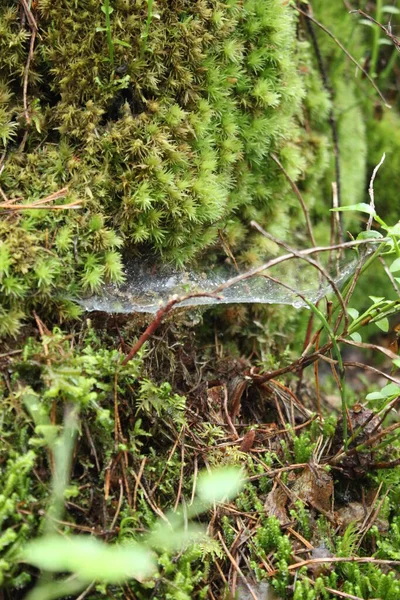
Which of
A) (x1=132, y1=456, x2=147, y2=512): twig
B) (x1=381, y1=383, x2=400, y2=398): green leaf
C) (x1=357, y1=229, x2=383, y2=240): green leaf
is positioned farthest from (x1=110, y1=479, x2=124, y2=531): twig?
(x1=357, y1=229, x2=383, y2=240): green leaf

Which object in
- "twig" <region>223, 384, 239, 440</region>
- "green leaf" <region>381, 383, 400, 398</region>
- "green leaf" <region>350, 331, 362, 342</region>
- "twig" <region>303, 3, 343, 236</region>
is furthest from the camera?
"twig" <region>303, 3, 343, 236</region>

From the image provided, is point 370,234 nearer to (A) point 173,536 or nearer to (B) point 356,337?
(B) point 356,337

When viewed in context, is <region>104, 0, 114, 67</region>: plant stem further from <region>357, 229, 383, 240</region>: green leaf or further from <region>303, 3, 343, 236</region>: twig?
<region>303, 3, 343, 236</region>: twig

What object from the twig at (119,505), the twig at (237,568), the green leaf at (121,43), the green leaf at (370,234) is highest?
the green leaf at (121,43)

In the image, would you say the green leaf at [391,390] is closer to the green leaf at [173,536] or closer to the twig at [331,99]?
the green leaf at [173,536]

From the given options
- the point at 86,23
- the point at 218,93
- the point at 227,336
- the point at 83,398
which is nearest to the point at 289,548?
the point at 83,398

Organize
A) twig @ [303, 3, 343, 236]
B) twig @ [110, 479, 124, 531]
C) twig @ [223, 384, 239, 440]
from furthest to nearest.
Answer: twig @ [303, 3, 343, 236]
twig @ [223, 384, 239, 440]
twig @ [110, 479, 124, 531]

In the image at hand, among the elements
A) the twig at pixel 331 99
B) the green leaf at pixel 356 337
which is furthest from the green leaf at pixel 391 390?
the twig at pixel 331 99

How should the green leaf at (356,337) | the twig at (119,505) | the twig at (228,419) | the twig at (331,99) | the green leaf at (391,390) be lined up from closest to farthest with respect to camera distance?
the twig at (119,505), the green leaf at (391,390), the green leaf at (356,337), the twig at (228,419), the twig at (331,99)
